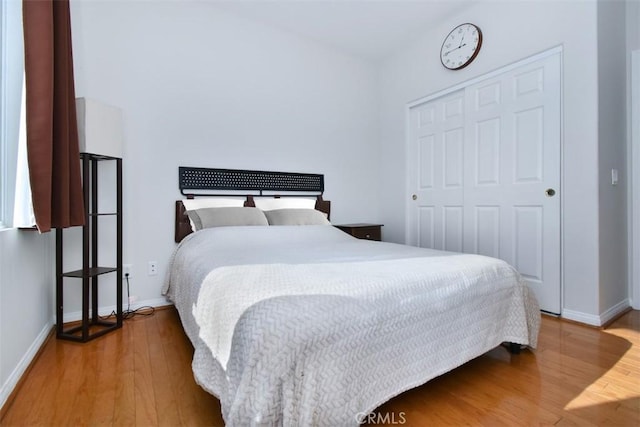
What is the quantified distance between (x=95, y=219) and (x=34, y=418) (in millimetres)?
1391

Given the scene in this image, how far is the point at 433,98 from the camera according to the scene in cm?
342

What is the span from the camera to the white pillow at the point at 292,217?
2.83 meters

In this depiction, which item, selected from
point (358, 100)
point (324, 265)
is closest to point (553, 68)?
point (358, 100)

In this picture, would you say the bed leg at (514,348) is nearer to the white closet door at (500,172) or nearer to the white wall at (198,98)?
the white closet door at (500,172)

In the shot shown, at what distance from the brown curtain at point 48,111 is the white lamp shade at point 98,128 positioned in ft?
0.61

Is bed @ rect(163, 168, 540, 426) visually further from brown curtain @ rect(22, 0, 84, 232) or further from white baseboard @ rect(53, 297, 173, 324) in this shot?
white baseboard @ rect(53, 297, 173, 324)

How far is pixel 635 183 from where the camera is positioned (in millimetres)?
2592

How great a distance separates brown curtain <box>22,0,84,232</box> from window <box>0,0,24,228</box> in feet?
0.49

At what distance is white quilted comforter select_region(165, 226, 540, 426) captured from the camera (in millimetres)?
968

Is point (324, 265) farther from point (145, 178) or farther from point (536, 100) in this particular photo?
point (536, 100)

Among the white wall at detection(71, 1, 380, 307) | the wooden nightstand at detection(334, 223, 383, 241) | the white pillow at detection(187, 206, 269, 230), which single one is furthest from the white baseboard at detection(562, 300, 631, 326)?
the white pillow at detection(187, 206, 269, 230)

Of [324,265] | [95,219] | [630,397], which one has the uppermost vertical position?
[95,219]

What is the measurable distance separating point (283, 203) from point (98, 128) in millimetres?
1543

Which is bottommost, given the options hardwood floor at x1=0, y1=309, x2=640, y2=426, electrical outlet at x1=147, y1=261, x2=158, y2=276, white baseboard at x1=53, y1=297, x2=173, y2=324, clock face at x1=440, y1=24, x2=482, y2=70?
hardwood floor at x1=0, y1=309, x2=640, y2=426
